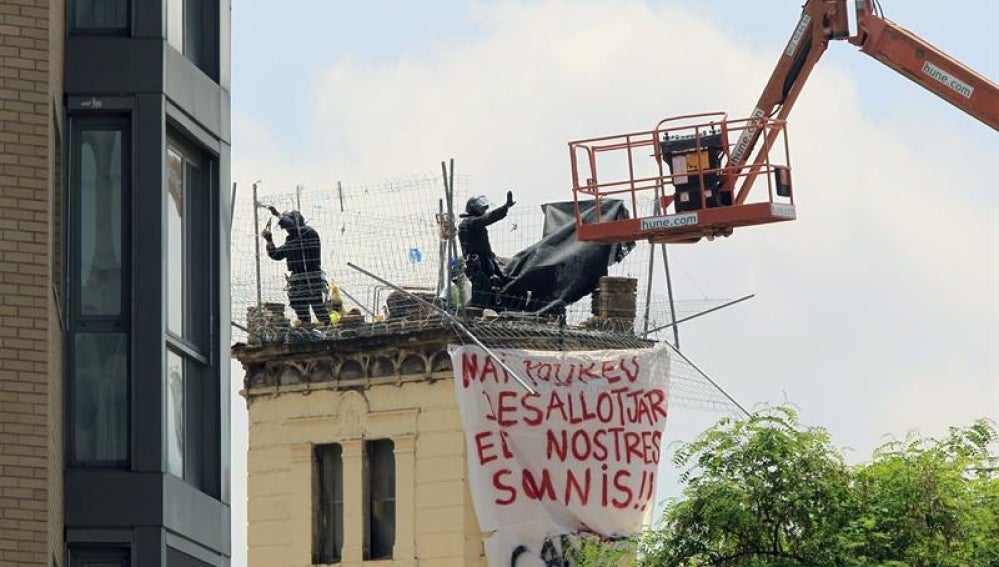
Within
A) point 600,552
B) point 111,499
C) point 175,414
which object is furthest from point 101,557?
point 600,552

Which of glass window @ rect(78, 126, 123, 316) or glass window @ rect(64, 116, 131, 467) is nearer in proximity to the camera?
glass window @ rect(64, 116, 131, 467)

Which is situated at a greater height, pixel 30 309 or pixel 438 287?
pixel 438 287

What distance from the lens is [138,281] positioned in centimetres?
2316

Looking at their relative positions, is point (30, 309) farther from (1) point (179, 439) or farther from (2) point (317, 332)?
(2) point (317, 332)

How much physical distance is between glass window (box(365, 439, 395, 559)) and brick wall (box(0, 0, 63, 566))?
36.3 m

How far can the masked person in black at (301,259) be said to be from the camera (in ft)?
193

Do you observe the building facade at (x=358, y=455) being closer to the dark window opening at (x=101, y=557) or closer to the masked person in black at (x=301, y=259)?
the masked person in black at (x=301, y=259)

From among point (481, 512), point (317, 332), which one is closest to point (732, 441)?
point (481, 512)

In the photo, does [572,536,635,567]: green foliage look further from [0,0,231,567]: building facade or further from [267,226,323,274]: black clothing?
[0,0,231,567]: building facade

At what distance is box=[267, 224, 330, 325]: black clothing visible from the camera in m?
58.8

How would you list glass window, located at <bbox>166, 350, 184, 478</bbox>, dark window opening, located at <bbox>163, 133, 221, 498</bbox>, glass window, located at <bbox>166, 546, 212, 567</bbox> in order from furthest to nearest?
dark window opening, located at <bbox>163, 133, 221, 498</bbox> → glass window, located at <bbox>166, 350, 184, 478</bbox> → glass window, located at <bbox>166, 546, 212, 567</bbox>

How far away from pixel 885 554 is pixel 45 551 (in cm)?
2110

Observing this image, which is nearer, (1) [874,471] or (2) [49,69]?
(2) [49,69]

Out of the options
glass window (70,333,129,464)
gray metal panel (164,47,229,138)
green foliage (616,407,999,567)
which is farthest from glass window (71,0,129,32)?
green foliage (616,407,999,567)
